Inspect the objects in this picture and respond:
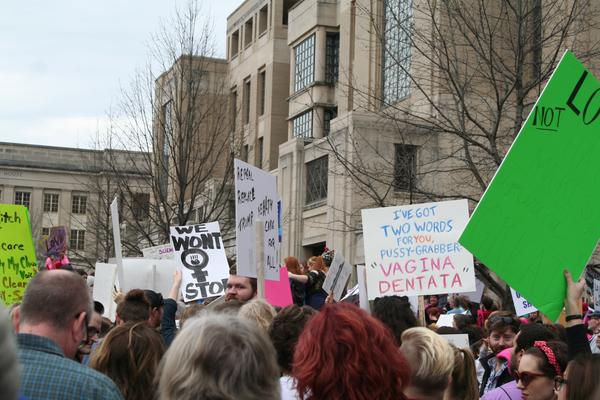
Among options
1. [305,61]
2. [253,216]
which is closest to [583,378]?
[253,216]

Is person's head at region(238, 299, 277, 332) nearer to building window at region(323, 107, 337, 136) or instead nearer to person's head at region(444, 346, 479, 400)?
person's head at region(444, 346, 479, 400)

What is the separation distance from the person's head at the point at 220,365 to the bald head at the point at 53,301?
83 centimetres

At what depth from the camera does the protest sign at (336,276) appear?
425 inches

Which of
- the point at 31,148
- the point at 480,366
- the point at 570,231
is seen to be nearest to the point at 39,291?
the point at 570,231

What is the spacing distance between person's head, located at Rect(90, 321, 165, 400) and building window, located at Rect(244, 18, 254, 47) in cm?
5024

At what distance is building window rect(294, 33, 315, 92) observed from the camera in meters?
43.0

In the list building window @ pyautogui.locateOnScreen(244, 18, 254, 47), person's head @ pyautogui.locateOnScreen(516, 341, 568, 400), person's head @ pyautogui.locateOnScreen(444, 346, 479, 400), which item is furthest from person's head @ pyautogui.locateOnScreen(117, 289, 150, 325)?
building window @ pyautogui.locateOnScreen(244, 18, 254, 47)

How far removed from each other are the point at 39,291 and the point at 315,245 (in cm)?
3433

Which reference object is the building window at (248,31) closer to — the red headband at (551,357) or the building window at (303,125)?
the building window at (303,125)

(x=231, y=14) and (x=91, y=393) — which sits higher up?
(x=231, y=14)

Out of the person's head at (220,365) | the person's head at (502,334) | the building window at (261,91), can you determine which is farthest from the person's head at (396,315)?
the building window at (261,91)

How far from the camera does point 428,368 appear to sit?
4332 millimetres

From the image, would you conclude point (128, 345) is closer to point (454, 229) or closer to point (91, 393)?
point (91, 393)

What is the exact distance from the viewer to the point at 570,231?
5137 millimetres
